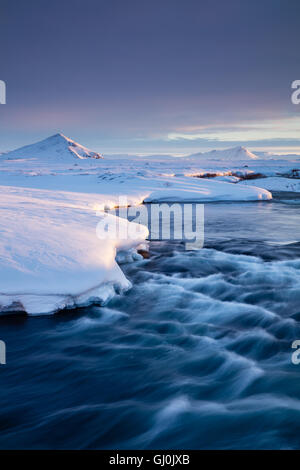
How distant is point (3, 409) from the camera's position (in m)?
3.12

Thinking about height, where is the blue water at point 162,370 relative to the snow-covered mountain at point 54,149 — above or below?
below

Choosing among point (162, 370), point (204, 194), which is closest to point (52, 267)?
point (162, 370)

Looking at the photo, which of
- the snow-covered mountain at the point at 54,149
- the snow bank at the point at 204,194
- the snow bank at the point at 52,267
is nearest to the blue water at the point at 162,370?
the snow bank at the point at 52,267

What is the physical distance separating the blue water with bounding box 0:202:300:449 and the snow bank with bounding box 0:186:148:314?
0.76ft

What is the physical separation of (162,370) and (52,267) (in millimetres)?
2234

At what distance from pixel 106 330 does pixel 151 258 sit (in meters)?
3.56

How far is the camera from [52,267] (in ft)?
15.6

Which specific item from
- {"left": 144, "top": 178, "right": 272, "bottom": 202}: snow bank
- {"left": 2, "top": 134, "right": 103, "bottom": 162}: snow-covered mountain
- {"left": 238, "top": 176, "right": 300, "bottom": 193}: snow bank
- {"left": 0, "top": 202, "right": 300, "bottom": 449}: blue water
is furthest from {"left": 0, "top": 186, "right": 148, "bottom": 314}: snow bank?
{"left": 2, "top": 134, "right": 103, "bottom": 162}: snow-covered mountain

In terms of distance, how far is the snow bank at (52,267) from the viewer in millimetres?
4402

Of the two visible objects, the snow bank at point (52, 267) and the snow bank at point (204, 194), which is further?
the snow bank at point (204, 194)

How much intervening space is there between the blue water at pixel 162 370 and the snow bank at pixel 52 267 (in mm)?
231

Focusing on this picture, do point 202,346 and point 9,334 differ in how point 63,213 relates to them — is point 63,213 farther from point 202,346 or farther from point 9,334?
point 202,346

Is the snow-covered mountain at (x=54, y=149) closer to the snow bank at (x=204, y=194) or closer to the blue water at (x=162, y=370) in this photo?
the snow bank at (x=204, y=194)

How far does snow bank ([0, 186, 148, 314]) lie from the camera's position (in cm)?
440
